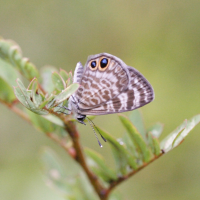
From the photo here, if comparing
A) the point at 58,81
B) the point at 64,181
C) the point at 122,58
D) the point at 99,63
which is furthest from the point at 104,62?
the point at 122,58

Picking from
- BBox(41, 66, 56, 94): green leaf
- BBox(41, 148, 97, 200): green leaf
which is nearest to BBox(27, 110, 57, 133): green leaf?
BBox(41, 66, 56, 94): green leaf

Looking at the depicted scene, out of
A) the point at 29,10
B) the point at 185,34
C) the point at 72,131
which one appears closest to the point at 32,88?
the point at 72,131

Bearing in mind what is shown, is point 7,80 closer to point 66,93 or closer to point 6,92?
point 6,92

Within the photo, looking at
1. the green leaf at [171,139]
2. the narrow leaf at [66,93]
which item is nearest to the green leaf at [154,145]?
the green leaf at [171,139]

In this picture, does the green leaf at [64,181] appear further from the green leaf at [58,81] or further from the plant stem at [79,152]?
the green leaf at [58,81]

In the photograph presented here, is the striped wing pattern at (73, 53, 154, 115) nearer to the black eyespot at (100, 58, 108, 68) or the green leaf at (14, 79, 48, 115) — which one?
the black eyespot at (100, 58, 108, 68)

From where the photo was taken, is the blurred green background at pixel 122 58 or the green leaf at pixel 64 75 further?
the blurred green background at pixel 122 58
